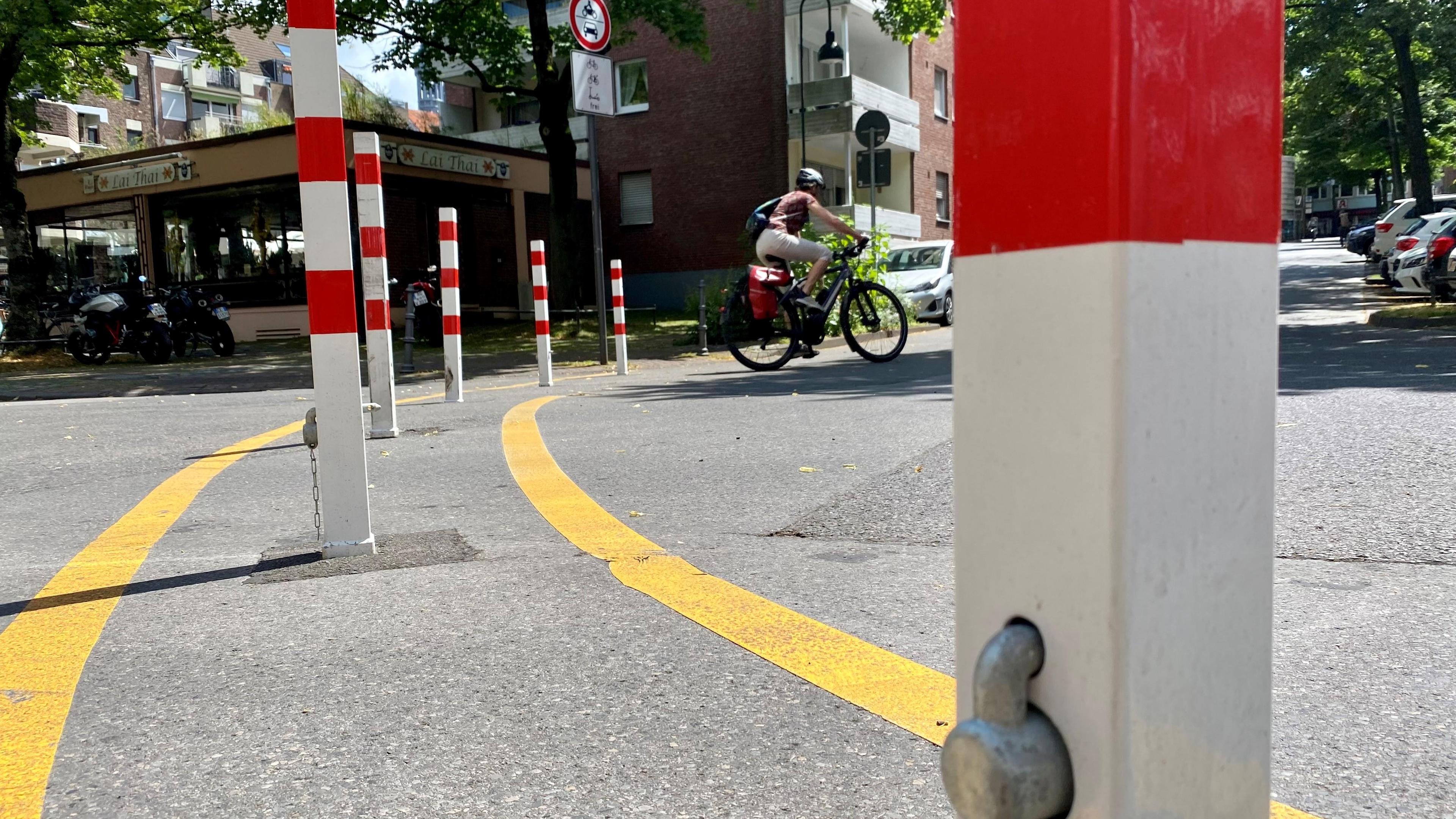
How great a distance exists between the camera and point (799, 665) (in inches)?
102

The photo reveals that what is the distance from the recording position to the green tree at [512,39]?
68.2 feet

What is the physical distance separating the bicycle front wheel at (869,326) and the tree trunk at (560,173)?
10909mm

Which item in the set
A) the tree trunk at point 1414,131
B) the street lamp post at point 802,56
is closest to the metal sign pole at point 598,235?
the street lamp post at point 802,56

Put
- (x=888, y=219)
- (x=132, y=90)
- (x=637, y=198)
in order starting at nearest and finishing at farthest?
1. (x=888, y=219)
2. (x=637, y=198)
3. (x=132, y=90)

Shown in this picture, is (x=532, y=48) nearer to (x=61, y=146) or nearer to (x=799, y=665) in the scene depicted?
(x=799, y=665)

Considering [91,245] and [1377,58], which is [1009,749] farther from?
[1377,58]

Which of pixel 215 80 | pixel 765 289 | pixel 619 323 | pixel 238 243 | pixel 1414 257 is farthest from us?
pixel 215 80

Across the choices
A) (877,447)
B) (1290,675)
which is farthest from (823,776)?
(877,447)

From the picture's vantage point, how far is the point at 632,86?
108 ft

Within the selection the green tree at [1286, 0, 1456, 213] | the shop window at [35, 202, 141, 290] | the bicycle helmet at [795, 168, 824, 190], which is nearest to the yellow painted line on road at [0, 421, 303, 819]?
the bicycle helmet at [795, 168, 824, 190]

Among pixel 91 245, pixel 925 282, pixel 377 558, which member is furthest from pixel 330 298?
pixel 91 245

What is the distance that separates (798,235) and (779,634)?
886 centimetres

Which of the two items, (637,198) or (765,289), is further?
(637,198)

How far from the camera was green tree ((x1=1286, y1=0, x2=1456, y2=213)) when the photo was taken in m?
25.7
